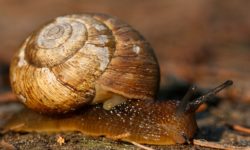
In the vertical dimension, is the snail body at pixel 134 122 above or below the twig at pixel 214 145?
above

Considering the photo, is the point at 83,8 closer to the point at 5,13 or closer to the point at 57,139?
the point at 5,13

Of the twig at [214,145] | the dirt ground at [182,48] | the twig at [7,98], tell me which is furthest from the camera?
the twig at [7,98]

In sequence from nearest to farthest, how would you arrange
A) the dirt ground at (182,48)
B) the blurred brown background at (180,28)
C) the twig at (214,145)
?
the twig at (214,145)
the dirt ground at (182,48)
the blurred brown background at (180,28)

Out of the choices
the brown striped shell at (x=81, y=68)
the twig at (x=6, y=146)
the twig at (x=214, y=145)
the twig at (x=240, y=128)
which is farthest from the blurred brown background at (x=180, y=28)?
the twig at (x=6, y=146)

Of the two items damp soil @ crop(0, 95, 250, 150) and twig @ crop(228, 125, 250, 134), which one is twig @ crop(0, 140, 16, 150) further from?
twig @ crop(228, 125, 250, 134)

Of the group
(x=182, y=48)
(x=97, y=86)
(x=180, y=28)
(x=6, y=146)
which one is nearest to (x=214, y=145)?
(x=97, y=86)

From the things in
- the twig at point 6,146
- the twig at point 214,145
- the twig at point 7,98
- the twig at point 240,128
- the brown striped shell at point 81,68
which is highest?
the brown striped shell at point 81,68

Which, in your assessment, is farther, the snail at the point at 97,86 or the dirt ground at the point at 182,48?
the dirt ground at the point at 182,48

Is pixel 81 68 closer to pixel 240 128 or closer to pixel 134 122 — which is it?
pixel 134 122

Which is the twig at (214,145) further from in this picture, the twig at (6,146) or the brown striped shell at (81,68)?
the twig at (6,146)
